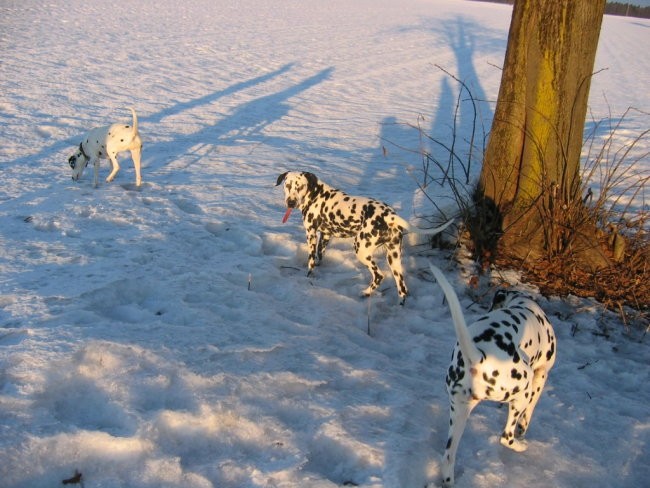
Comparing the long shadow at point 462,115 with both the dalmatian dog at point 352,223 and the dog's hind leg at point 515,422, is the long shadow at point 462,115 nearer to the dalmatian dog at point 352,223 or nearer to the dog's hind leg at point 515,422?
the dalmatian dog at point 352,223

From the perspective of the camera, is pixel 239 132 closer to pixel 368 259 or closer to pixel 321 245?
pixel 321 245

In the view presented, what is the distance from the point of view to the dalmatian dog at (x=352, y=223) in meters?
5.73

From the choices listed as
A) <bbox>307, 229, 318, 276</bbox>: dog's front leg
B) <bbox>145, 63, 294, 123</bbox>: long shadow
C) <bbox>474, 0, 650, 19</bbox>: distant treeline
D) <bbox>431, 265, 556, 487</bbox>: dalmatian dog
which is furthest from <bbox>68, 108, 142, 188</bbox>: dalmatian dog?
<bbox>474, 0, 650, 19</bbox>: distant treeline

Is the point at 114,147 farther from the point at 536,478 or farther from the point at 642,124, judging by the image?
the point at 642,124

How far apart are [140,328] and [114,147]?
15.2 ft

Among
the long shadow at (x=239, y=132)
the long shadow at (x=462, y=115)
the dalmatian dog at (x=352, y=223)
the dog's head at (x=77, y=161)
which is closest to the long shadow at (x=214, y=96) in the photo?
the long shadow at (x=239, y=132)

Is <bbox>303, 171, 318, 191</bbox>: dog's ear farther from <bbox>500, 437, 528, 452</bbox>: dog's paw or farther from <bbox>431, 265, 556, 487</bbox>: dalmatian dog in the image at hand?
<bbox>500, 437, 528, 452</bbox>: dog's paw

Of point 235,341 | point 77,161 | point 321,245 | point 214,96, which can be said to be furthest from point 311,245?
point 214,96

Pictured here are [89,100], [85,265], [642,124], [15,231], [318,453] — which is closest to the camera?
[318,453]

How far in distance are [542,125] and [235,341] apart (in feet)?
13.9

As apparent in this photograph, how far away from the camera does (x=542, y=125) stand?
629 cm

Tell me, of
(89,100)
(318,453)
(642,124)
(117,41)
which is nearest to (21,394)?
(318,453)

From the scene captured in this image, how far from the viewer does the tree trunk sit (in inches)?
237

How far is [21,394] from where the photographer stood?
3.70 meters
